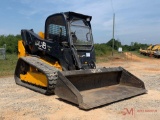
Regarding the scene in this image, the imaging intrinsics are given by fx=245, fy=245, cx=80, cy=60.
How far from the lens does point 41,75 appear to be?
7.31 meters

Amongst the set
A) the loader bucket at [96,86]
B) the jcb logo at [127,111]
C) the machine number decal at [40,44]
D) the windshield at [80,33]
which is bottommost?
the jcb logo at [127,111]

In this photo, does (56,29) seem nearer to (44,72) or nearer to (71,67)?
(71,67)

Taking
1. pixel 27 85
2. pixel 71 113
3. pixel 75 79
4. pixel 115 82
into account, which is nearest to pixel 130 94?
pixel 115 82

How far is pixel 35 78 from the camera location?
303 inches

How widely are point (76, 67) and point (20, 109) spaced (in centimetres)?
211

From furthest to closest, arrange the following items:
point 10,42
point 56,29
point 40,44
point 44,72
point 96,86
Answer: point 10,42
point 40,44
point 56,29
point 96,86
point 44,72

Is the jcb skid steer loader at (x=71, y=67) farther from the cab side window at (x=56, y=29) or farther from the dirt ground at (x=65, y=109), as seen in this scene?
the dirt ground at (x=65, y=109)

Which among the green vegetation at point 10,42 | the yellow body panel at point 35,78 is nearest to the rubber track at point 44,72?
the yellow body panel at point 35,78

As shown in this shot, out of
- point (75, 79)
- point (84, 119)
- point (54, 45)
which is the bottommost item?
point (84, 119)

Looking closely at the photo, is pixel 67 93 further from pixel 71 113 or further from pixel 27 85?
pixel 27 85

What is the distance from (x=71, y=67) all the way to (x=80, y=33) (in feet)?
3.92

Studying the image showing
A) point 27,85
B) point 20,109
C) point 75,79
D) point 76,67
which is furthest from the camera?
point 27,85

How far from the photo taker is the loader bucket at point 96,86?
19.1 ft

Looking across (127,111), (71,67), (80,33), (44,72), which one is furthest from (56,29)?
(127,111)
